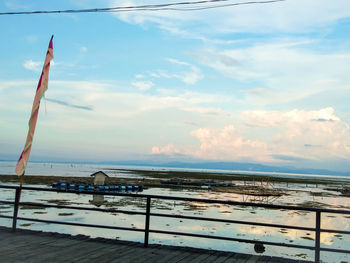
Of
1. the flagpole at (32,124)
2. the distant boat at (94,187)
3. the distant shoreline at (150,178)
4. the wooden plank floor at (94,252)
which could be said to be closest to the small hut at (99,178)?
the distant boat at (94,187)

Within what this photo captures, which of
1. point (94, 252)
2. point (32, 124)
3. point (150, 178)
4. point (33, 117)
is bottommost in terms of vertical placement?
point (150, 178)

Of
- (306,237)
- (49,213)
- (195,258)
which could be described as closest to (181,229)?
(306,237)

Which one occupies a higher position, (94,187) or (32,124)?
(32,124)

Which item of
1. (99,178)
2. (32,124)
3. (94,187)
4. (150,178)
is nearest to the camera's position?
(32,124)

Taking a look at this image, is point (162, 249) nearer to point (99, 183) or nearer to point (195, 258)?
point (195, 258)

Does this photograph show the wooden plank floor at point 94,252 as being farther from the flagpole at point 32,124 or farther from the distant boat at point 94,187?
the distant boat at point 94,187

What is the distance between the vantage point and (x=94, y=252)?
6.57 m

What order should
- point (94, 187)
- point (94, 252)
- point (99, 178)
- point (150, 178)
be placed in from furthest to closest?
point (150, 178) → point (99, 178) → point (94, 187) → point (94, 252)

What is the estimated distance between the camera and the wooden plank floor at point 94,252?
19.9 feet

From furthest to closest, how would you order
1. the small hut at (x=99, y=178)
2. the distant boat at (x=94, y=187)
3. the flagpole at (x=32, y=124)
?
the small hut at (x=99, y=178), the distant boat at (x=94, y=187), the flagpole at (x=32, y=124)

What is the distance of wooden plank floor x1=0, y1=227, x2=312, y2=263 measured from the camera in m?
6.07

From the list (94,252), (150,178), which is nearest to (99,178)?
(94,252)

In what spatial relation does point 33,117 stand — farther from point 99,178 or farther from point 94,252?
point 99,178

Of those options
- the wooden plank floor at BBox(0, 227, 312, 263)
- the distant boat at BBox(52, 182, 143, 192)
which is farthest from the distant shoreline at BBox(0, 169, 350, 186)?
the wooden plank floor at BBox(0, 227, 312, 263)
